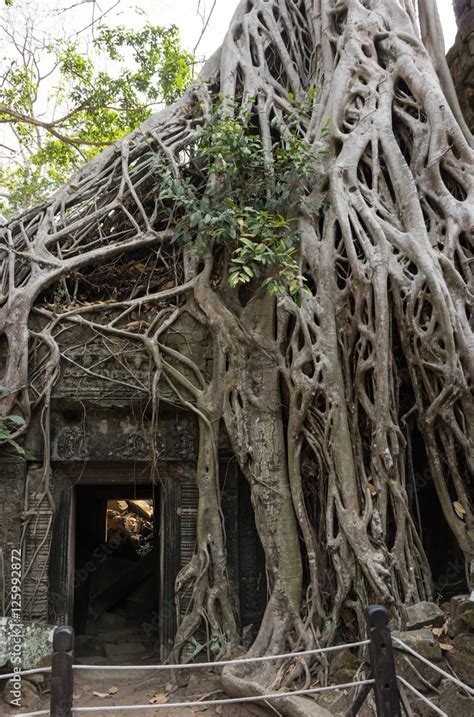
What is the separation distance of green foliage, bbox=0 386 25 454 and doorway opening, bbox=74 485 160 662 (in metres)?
1.16

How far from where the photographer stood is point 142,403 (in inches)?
172

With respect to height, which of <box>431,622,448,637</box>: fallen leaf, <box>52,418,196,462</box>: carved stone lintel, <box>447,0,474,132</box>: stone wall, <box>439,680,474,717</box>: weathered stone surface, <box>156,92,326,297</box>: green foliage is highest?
<box>447,0,474,132</box>: stone wall

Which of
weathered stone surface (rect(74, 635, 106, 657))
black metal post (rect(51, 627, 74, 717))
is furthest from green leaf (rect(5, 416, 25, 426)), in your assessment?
black metal post (rect(51, 627, 74, 717))

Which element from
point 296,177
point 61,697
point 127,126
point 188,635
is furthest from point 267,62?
point 61,697

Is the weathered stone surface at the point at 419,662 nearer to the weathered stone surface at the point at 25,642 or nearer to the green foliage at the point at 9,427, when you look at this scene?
the weathered stone surface at the point at 25,642

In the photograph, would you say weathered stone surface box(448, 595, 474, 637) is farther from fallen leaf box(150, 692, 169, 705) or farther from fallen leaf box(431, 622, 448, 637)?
fallen leaf box(150, 692, 169, 705)

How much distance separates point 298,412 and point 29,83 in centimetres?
655

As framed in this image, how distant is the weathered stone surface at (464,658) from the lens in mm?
2463

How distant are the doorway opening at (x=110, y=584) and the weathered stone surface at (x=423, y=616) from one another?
226 centimetres

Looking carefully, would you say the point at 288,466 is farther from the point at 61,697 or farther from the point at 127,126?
the point at 127,126

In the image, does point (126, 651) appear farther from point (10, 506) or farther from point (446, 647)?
point (446, 647)

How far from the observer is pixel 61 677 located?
185 cm

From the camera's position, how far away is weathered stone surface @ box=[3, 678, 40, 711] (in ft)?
11.6

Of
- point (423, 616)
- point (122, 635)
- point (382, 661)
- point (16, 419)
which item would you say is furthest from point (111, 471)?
point (382, 661)
